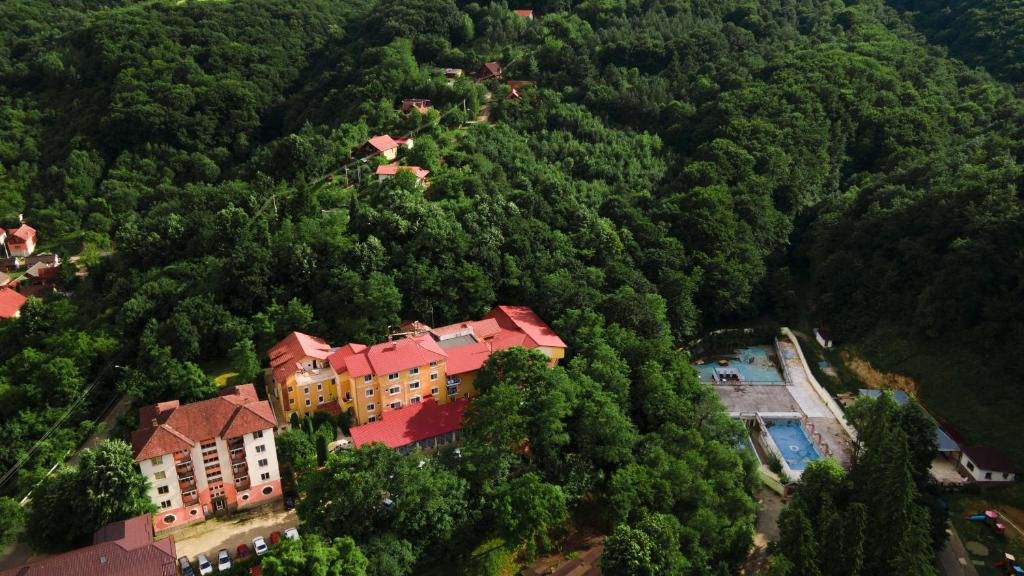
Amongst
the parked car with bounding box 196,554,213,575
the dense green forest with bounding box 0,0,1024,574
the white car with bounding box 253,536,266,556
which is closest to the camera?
the parked car with bounding box 196,554,213,575

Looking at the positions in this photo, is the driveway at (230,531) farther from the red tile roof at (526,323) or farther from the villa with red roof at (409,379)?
the red tile roof at (526,323)

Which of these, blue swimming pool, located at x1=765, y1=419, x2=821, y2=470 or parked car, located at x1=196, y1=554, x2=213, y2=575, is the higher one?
parked car, located at x1=196, y1=554, x2=213, y2=575

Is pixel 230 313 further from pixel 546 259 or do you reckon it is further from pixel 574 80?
pixel 574 80

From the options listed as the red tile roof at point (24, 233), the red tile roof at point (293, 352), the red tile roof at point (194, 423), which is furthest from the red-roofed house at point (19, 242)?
the red tile roof at point (194, 423)

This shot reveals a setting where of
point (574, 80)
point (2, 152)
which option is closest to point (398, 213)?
point (574, 80)

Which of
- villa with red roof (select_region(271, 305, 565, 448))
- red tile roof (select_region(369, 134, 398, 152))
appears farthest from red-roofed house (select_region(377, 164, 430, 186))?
villa with red roof (select_region(271, 305, 565, 448))

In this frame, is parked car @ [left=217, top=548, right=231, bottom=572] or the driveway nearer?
parked car @ [left=217, top=548, right=231, bottom=572]

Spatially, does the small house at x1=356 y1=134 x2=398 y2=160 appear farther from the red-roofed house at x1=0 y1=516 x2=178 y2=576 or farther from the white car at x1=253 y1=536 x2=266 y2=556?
the red-roofed house at x1=0 y1=516 x2=178 y2=576
